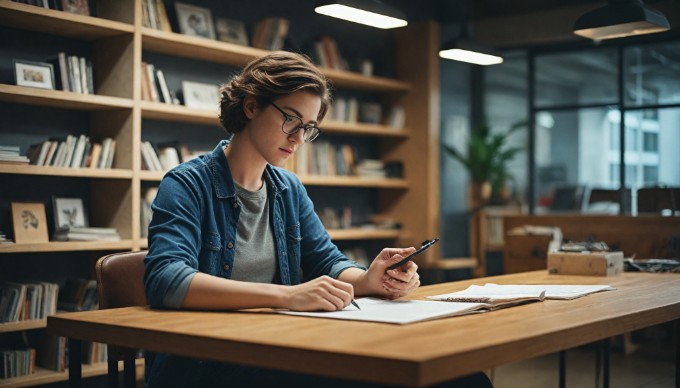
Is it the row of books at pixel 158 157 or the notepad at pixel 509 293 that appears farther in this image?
the row of books at pixel 158 157

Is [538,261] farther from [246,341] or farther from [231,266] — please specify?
[246,341]

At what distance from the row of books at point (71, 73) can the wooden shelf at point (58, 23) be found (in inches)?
5.9

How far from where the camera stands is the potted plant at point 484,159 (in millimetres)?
6945

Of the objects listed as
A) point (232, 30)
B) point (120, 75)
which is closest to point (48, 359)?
point (120, 75)

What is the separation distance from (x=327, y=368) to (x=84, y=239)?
3209 mm

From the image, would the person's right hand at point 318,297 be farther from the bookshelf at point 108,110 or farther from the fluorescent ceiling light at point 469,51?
the fluorescent ceiling light at point 469,51

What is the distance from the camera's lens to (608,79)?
8453mm

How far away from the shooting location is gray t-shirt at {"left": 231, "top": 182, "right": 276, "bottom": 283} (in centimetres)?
200

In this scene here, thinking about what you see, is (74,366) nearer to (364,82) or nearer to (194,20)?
(194,20)

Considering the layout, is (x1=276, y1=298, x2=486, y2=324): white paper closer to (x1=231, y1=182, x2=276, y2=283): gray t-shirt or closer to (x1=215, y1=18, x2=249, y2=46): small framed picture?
(x1=231, y1=182, x2=276, y2=283): gray t-shirt

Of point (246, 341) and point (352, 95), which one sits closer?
point (246, 341)

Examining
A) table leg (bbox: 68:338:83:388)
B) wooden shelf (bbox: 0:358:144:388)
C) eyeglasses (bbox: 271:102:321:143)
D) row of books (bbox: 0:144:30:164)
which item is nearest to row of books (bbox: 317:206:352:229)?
wooden shelf (bbox: 0:358:144:388)

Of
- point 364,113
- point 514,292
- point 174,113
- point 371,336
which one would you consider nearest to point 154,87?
point 174,113

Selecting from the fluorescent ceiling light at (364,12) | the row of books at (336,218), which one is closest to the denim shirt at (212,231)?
the fluorescent ceiling light at (364,12)
